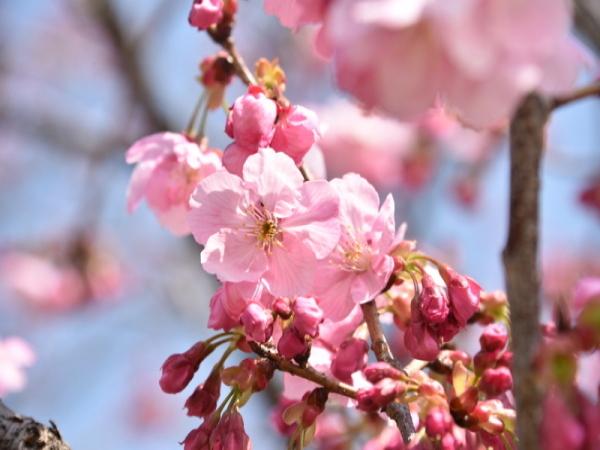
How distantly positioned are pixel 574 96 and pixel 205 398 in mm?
707

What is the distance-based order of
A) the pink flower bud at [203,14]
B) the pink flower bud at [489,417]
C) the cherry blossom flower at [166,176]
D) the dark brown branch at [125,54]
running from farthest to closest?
the dark brown branch at [125,54], the cherry blossom flower at [166,176], the pink flower bud at [203,14], the pink flower bud at [489,417]

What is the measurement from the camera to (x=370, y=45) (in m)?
0.91

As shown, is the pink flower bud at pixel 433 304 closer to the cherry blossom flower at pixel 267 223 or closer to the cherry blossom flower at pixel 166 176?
the cherry blossom flower at pixel 267 223

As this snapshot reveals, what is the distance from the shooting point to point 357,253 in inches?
51.3

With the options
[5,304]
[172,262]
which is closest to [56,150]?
[172,262]

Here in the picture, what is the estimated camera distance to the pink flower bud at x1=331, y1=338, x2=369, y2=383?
1.25 m

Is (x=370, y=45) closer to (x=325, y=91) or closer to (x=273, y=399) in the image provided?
(x=273, y=399)

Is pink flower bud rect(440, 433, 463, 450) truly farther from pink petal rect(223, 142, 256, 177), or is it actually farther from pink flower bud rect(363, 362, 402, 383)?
pink petal rect(223, 142, 256, 177)

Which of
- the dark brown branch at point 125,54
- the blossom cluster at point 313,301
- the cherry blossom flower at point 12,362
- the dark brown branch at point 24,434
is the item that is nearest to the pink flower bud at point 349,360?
the blossom cluster at point 313,301

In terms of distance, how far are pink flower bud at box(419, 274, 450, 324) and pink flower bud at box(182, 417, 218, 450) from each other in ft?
1.17

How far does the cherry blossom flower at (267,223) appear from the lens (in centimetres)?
126

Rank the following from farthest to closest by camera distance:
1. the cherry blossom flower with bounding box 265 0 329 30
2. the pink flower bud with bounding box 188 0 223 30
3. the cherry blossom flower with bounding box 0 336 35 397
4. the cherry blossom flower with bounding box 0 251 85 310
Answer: the cherry blossom flower with bounding box 0 251 85 310
the cherry blossom flower with bounding box 0 336 35 397
the pink flower bud with bounding box 188 0 223 30
the cherry blossom flower with bounding box 265 0 329 30

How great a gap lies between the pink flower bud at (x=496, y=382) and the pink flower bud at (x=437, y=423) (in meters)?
0.10

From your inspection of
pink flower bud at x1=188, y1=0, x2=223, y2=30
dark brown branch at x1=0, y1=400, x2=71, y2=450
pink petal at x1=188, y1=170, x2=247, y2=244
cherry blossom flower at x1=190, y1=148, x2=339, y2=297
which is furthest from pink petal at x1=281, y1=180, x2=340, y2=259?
dark brown branch at x1=0, y1=400, x2=71, y2=450
